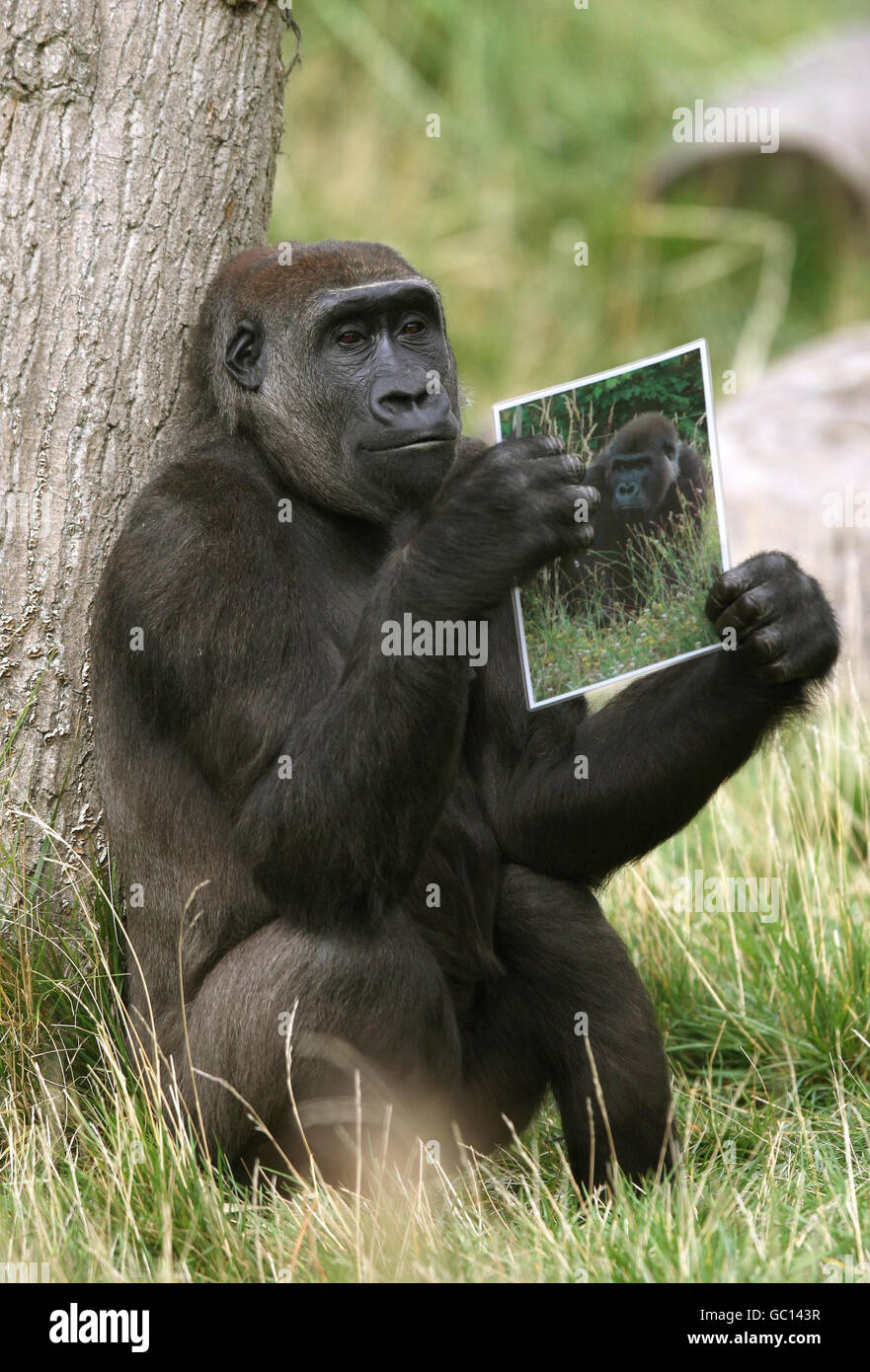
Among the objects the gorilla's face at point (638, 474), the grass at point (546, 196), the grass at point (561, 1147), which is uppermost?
the grass at point (546, 196)

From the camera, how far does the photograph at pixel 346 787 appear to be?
2910 mm

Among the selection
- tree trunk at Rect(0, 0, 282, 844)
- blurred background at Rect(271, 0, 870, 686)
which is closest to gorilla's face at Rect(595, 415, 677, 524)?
tree trunk at Rect(0, 0, 282, 844)

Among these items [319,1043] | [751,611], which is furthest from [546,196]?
[319,1043]

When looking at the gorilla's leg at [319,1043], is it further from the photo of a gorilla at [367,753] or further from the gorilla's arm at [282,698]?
the gorilla's arm at [282,698]

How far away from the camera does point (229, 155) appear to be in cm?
394

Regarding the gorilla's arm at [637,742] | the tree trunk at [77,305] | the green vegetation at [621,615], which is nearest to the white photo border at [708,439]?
the green vegetation at [621,615]

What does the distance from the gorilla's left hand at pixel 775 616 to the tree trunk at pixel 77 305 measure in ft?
4.80

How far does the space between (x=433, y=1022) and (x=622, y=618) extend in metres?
0.95

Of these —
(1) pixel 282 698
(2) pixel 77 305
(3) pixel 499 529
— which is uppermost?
(2) pixel 77 305

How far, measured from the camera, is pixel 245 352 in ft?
11.5

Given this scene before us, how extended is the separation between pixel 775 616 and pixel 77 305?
1810 mm

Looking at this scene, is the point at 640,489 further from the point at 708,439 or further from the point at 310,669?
the point at 310,669

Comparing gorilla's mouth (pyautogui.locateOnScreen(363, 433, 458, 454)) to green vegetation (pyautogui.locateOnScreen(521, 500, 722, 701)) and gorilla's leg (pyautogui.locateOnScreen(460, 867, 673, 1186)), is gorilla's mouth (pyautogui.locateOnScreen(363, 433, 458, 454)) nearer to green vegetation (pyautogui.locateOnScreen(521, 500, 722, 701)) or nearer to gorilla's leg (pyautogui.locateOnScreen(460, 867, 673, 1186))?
green vegetation (pyautogui.locateOnScreen(521, 500, 722, 701))

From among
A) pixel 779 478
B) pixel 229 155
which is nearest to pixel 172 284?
pixel 229 155
